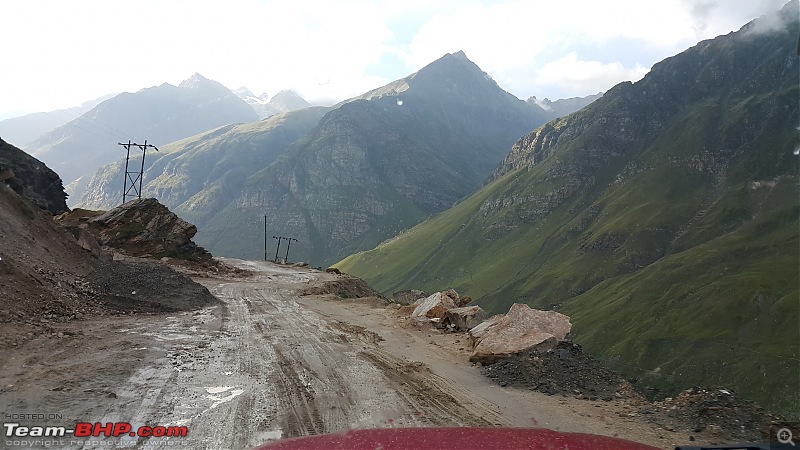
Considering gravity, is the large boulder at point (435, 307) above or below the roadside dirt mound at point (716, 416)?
below

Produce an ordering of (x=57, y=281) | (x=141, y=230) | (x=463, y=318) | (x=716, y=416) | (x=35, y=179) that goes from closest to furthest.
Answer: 1. (x=716, y=416)
2. (x=57, y=281)
3. (x=463, y=318)
4. (x=141, y=230)
5. (x=35, y=179)

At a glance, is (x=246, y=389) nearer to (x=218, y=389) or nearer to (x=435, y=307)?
(x=218, y=389)

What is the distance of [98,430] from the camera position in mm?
7949

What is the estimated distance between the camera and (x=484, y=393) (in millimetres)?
11727

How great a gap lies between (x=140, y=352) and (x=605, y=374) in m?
13.0

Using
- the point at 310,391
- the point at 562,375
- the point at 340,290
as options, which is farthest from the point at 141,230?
the point at 562,375

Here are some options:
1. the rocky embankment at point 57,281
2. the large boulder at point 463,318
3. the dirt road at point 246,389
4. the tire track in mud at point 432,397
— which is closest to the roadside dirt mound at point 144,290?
the rocky embankment at point 57,281

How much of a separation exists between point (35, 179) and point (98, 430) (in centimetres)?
5853

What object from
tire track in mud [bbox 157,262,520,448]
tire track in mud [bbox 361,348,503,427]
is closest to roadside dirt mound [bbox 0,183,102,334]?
tire track in mud [bbox 157,262,520,448]

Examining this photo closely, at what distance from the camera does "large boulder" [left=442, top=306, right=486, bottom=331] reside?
1922cm

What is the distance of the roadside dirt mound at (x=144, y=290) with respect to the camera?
64.6 ft

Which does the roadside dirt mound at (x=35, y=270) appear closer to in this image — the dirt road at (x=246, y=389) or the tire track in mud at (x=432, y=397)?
the dirt road at (x=246, y=389)

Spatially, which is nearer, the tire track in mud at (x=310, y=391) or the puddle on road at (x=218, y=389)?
the tire track in mud at (x=310, y=391)

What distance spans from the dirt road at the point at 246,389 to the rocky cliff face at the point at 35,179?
147 feet
